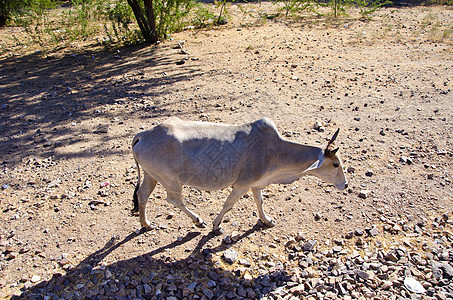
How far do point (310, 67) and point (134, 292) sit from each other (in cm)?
807

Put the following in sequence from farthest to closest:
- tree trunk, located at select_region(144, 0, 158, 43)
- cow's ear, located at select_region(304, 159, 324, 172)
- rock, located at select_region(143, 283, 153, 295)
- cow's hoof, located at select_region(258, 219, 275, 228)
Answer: tree trunk, located at select_region(144, 0, 158, 43), cow's hoof, located at select_region(258, 219, 275, 228), cow's ear, located at select_region(304, 159, 324, 172), rock, located at select_region(143, 283, 153, 295)

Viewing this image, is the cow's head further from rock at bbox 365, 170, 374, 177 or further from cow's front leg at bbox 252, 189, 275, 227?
rock at bbox 365, 170, 374, 177

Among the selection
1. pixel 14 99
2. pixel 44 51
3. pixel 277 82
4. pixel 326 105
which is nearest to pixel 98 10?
pixel 44 51

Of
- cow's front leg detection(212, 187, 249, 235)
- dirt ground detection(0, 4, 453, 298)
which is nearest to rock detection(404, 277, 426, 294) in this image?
dirt ground detection(0, 4, 453, 298)

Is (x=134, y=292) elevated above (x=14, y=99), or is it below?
below

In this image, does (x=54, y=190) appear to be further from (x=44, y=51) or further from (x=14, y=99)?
(x=44, y=51)

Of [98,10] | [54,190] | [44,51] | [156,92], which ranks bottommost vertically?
[54,190]

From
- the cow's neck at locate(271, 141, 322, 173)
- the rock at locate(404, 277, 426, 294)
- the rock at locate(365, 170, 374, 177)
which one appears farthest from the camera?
the rock at locate(365, 170, 374, 177)

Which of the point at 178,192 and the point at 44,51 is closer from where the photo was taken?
the point at 178,192

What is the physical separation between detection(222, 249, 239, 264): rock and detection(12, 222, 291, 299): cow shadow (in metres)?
0.13

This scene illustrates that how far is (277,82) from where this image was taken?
931 cm

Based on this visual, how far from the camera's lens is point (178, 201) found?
4684 mm

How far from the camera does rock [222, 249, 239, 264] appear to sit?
4.47 metres

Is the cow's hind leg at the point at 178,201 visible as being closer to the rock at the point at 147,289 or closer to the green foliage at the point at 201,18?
the rock at the point at 147,289
